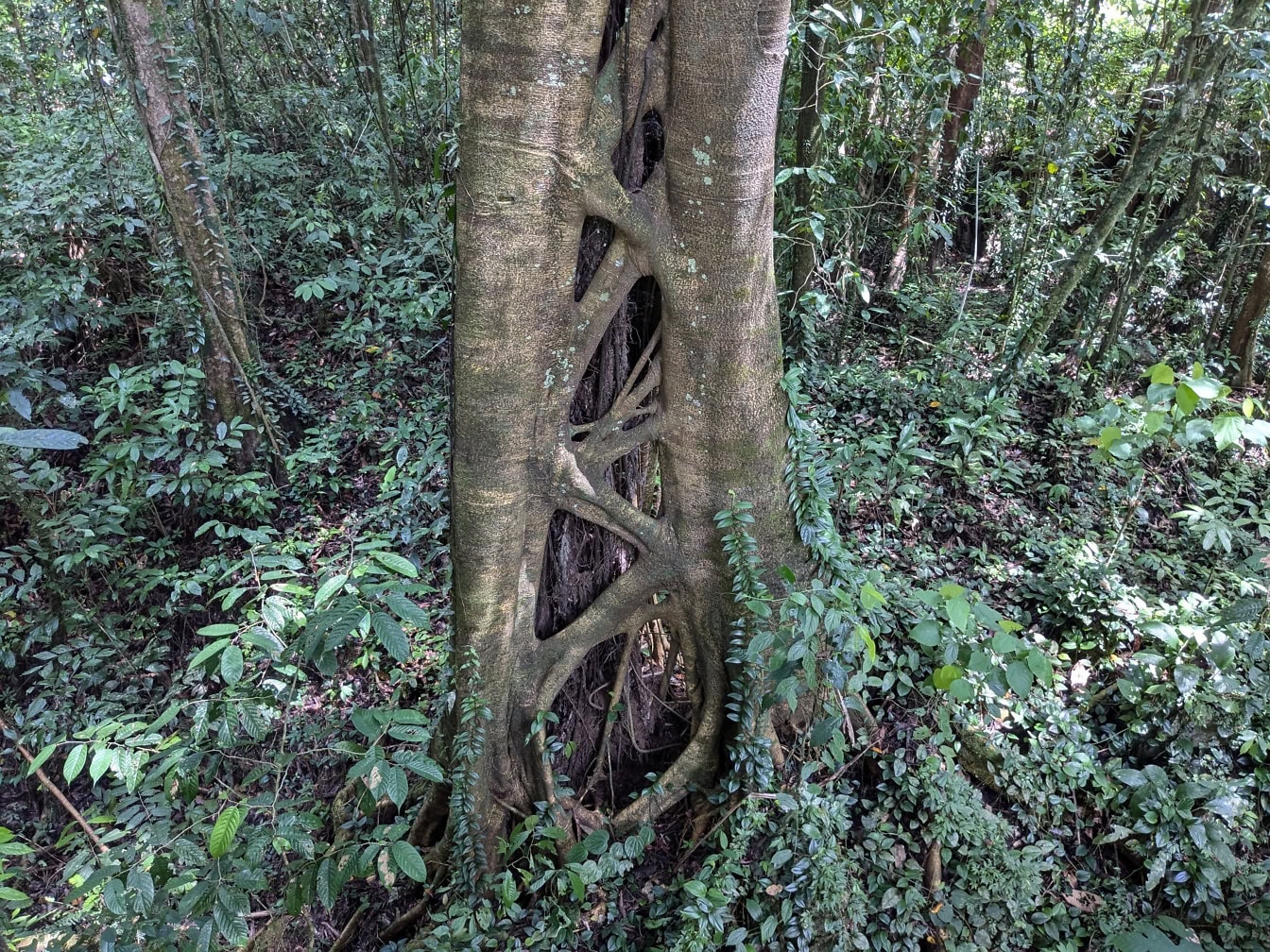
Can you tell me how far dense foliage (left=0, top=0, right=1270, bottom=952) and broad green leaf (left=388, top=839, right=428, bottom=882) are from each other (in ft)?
0.04

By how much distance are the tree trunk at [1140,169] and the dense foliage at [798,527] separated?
28 millimetres

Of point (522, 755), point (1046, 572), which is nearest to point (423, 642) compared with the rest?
point (522, 755)

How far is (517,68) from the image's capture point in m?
2.33

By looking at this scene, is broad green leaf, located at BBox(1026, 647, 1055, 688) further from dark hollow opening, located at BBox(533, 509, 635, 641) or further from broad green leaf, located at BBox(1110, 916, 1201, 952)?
dark hollow opening, located at BBox(533, 509, 635, 641)

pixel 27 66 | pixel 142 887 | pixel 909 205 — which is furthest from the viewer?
pixel 27 66

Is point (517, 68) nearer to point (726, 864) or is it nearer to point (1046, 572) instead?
point (726, 864)

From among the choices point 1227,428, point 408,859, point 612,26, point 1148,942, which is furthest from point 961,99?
point 408,859

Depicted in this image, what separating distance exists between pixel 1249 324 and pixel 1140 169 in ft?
A: 6.43

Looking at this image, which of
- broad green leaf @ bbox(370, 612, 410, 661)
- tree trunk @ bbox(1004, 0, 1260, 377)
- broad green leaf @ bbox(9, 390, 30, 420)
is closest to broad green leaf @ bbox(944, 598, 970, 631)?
broad green leaf @ bbox(370, 612, 410, 661)

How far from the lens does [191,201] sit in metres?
4.87

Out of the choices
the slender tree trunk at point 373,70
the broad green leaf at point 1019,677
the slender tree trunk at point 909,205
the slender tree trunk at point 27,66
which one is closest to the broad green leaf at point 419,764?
the broad green leaf at point 1019,677

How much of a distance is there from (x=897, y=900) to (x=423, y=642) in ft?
8.72

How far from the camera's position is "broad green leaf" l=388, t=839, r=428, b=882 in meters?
2.16

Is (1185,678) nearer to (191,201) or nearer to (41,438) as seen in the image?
(41,438)
